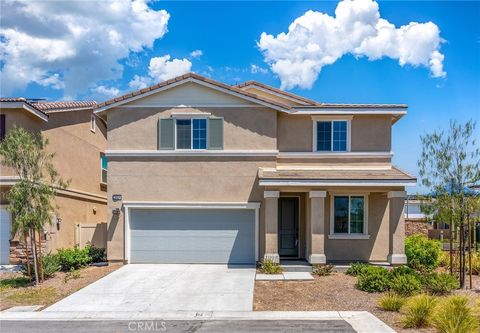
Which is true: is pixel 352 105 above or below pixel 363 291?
above

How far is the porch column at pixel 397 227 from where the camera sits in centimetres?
1554

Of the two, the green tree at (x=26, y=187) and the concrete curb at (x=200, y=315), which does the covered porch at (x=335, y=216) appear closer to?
the concrete curb at (x=200, y=315)

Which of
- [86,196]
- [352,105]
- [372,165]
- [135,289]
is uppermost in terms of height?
[352,105]

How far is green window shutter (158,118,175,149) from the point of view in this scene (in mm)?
16625

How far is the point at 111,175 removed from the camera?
1673 cm

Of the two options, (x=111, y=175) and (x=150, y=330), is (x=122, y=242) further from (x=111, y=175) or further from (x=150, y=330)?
(x=150, y=330)

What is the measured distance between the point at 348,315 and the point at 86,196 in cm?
1486

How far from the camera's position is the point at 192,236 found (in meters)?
16.7

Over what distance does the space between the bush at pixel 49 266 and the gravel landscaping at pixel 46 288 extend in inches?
7.6

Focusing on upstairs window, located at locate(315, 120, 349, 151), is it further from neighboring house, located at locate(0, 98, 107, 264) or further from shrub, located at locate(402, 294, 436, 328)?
neighboring house, located at locate(0, 98, 107, 264)

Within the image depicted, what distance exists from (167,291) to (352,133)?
9373 millimetres

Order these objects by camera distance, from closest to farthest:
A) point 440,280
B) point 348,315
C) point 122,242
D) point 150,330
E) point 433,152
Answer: point 150,330, point 348,315, point 440,280, point 433,152, point 122,242

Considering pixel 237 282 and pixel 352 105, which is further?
pixel 352 105

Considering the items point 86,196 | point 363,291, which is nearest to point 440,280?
point 363,291
